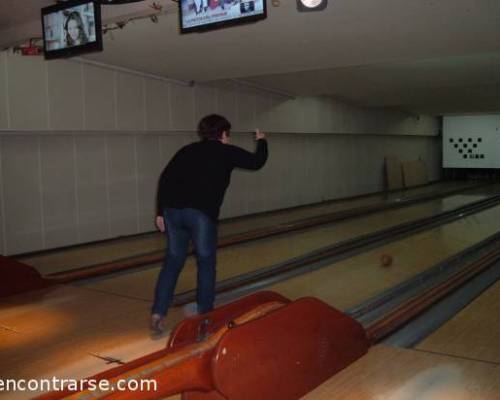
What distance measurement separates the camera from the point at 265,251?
6949 mm

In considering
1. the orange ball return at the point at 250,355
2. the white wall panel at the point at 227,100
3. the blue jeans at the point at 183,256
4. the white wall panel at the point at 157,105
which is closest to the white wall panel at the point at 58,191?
the white wall panel at the point at 157,105

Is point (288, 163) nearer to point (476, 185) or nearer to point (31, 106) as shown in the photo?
point (31, 106)

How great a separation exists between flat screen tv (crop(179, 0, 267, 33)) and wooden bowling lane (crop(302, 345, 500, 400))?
230cm

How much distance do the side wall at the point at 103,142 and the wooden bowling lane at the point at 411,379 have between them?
483cm

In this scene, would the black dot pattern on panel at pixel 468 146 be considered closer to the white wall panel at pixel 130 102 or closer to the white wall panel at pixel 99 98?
Answer: the white wall panel at pixel 130 102

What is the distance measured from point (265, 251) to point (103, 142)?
2.84 meters

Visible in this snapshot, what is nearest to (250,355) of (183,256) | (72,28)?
(183,256)

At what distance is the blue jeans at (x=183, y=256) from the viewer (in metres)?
3.60

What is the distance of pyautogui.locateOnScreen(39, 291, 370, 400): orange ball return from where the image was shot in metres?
2.19

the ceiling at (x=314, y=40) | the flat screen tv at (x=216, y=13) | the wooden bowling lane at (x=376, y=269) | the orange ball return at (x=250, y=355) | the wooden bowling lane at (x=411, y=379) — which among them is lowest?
the wooden bowling lane at (x=376, y=269)

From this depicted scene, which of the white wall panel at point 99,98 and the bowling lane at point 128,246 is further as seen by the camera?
the white wall panel at point 99,98

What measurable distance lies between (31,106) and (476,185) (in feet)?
48.6

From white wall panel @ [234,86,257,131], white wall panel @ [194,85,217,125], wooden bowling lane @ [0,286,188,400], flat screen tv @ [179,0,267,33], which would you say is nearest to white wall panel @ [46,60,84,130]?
white wall panel @ [194,85,217,125]

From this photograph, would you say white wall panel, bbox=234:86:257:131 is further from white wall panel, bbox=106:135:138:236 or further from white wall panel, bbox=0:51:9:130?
white wall panel, bbox=0:51:9:130
